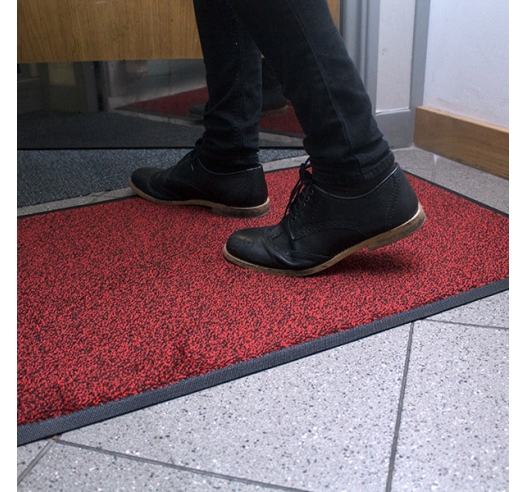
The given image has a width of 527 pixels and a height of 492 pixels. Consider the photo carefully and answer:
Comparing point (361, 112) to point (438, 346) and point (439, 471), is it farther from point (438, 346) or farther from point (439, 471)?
point (439, 471)

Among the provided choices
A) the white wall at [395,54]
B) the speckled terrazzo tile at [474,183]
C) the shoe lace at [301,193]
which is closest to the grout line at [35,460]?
the shoe lace at [301,193]

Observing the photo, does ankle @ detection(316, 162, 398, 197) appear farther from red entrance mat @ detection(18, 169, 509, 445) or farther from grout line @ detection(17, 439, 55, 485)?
grout line @ detection(17, 439, 55, 485)

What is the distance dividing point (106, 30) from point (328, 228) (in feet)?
3.45

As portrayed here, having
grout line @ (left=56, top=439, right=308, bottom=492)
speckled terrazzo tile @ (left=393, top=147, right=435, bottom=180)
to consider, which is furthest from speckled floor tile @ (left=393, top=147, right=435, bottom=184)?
grout line @ (left=56, top=439, right=308, bottom=492)

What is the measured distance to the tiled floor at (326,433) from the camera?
57cm

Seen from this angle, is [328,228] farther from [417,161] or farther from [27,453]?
[417,161]

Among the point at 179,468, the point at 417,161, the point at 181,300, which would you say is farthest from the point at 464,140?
the point at 179,468

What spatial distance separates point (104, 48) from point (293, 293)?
3.58ft

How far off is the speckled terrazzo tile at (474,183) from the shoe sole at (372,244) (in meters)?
0.40

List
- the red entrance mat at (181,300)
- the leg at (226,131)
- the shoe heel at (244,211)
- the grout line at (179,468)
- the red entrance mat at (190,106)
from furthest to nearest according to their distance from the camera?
the red entrance mat at (190,106)
the shoe heel at (244,211)
the leg at (226,131)
the red entrance mat at (181,300)
the grout line at (179,468)

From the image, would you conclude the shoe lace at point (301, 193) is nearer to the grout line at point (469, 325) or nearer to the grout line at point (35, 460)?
the grout line at point (469, 325)

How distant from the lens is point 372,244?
3.12 feet

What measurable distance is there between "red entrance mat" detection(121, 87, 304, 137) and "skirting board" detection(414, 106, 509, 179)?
0.38 metres

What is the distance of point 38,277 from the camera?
0.99m
